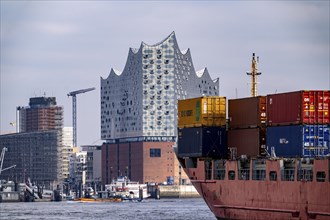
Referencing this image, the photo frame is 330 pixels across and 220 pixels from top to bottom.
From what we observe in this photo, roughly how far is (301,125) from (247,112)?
26.9 ft

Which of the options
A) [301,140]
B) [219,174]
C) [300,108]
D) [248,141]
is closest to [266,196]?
[301,140]

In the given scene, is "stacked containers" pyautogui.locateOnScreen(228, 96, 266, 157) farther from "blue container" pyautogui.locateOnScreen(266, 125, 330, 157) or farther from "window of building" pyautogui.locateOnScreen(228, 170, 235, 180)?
"blue container" pyautogui.locateOnScreen(266, 125, 330, 157)

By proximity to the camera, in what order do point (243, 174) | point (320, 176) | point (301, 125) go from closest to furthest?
point (320, 176)
point (301, 125)
point (243, 174)

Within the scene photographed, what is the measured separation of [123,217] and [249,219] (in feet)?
101

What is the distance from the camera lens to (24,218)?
392ft

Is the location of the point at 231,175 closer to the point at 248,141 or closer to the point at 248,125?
the point at 248,141

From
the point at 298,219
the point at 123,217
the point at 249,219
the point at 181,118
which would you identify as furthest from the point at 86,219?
the point at 298,219

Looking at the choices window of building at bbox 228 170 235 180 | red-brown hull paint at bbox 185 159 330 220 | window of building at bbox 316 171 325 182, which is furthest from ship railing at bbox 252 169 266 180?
window of building at bbox 316 171 325 182

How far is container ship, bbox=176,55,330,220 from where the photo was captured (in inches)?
3356

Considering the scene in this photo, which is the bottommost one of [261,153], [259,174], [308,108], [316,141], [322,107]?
[259,174]

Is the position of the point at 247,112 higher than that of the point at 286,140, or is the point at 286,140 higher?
the point at 247,112

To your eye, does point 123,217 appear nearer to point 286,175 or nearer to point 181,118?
point 181,118

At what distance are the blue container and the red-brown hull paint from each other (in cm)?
150

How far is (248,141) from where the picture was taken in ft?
311
